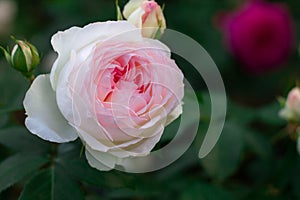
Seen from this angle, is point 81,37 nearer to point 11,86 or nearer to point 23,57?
point 23,57

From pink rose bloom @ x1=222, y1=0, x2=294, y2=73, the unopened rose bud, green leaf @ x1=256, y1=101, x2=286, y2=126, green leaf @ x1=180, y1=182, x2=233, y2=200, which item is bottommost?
pink rose bloom @ x1=222, y1=0, x2=294, y2=73

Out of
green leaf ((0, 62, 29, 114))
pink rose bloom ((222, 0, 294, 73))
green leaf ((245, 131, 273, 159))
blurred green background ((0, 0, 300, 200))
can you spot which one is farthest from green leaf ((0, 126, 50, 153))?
pink rose bloom ((222, 0, 294, 73))

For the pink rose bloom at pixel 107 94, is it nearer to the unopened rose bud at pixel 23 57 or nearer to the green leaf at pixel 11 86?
the unopened rose bud at pixel 23 57

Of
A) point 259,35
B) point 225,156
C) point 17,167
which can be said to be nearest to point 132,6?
point 17,167

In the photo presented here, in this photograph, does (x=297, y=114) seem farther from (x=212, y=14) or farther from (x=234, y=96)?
(x=212, y=14)

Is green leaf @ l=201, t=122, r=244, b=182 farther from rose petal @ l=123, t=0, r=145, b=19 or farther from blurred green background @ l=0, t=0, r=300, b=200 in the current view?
rose petal @ l=123, t=0, r=145, b=19

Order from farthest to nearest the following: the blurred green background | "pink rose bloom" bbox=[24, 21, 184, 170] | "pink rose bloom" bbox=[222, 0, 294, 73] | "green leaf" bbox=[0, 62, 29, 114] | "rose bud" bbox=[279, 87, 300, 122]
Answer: "pink rose bloom" bbox=[222, 0, 294, 73] < "green leaf" bbox=[0, 62, 29, 114] < "rose bud" bbox=[279, 87, 300, 122] < the blurred green background < "pink rose bloom" bbox=[24, 21, 184, 170]

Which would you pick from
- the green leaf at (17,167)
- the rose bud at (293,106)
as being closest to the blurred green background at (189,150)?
the green leaf at (17,167)

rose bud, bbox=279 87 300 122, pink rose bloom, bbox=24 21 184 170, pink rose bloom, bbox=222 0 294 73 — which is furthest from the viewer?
pink rose bloom, bbox=222 0 294 73
